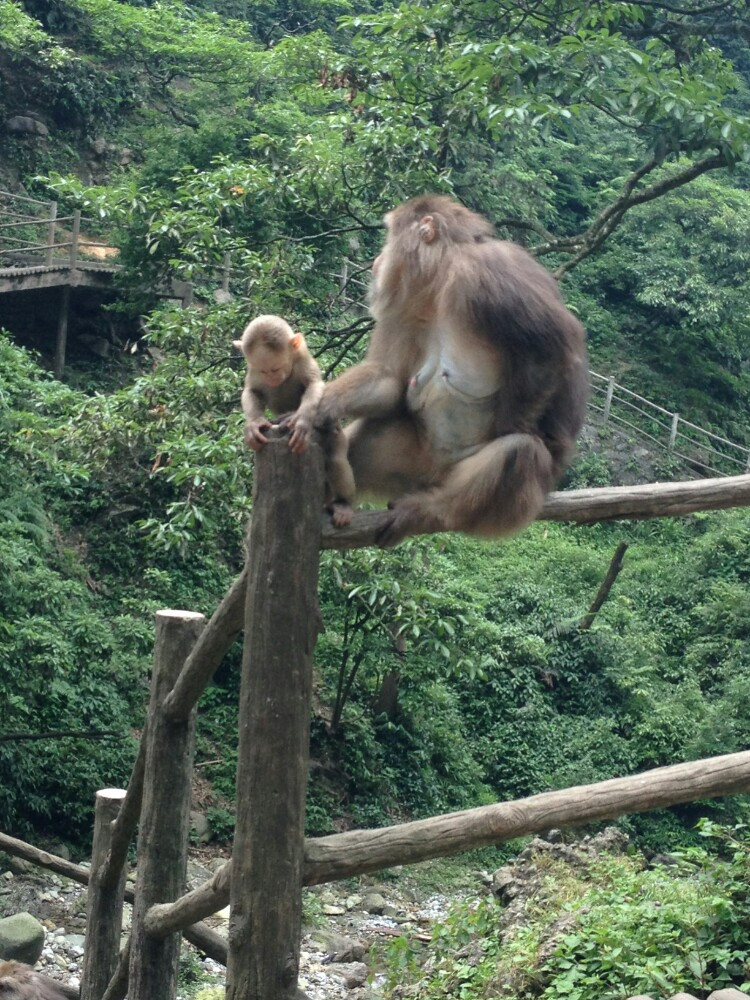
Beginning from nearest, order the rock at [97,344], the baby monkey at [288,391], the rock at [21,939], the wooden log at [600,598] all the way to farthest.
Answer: the baby monkey at [288,391] → the rock at [21,939] → the wooden log at [600,598] → the rock at [97,344]

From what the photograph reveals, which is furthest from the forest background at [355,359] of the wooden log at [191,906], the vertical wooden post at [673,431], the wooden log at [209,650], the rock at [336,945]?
the wooden log at [191,906]

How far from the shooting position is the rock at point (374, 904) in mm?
9180

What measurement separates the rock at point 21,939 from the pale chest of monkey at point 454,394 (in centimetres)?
468

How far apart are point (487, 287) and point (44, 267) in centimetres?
1148

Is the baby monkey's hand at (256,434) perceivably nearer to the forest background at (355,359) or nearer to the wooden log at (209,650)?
the wooden log at (209,650)

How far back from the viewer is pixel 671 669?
13211 mm

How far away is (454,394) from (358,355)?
8.07m

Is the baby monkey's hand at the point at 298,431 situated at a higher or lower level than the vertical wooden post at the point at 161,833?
higher

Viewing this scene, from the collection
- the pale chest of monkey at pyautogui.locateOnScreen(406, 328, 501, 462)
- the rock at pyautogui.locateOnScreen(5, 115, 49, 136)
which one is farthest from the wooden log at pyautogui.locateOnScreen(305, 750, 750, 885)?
the rock at pyautogui.locateOnScreen(5, 115, 49, 136)

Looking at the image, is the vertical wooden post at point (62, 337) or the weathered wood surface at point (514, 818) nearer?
the weathered wood surface at point (514, 818)

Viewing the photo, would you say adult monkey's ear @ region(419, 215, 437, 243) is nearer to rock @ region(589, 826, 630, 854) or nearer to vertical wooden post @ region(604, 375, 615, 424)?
rock @ region(589, 826, 630, 854)

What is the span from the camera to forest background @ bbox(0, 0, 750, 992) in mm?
7230

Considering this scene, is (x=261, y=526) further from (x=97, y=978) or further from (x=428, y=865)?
(x=428, y=865)

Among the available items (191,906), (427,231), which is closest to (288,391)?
(427,231)
